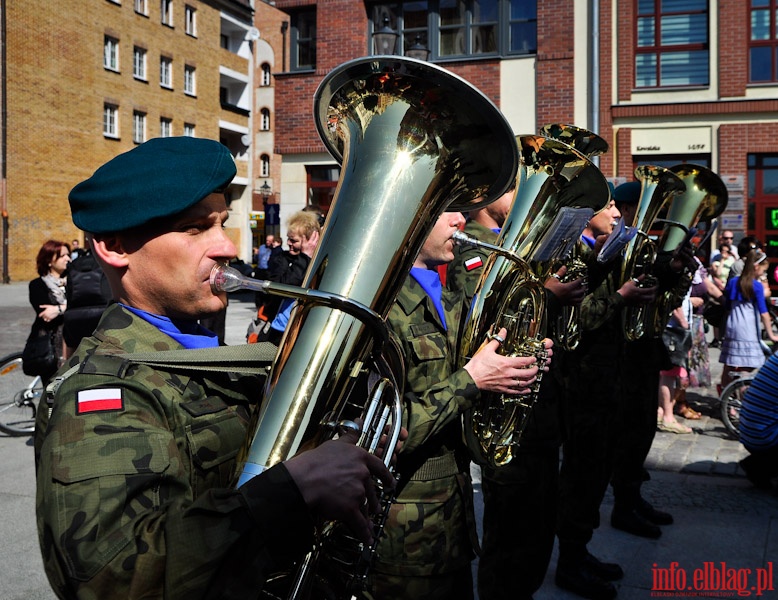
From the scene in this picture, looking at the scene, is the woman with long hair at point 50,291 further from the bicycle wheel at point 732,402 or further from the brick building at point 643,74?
the brick building at point 643,74

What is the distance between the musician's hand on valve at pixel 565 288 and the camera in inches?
130

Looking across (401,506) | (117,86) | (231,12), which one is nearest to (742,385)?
(401,506)

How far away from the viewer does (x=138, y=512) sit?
47.9 inches

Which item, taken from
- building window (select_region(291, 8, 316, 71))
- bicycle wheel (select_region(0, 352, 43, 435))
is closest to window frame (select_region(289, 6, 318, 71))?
building window (select_region(291, 8, 316, 71))

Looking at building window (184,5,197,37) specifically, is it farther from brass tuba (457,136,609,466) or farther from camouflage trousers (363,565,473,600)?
camouflage trousers (363,565,473,600)

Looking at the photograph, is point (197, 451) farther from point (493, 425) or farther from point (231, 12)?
point (231, 12)

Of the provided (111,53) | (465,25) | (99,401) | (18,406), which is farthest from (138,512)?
(111,53)

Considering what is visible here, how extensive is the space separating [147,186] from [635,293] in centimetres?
320

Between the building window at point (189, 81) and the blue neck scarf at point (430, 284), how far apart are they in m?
35.6

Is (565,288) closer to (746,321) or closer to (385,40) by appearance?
(746,321)

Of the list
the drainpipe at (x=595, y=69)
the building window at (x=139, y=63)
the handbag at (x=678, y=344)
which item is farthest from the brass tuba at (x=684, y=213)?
the building window at (x=139, y=63)

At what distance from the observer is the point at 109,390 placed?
4.30ft

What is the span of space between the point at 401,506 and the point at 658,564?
91.2 inches

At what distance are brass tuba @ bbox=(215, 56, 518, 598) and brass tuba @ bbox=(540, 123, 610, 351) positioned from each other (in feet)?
4.62
